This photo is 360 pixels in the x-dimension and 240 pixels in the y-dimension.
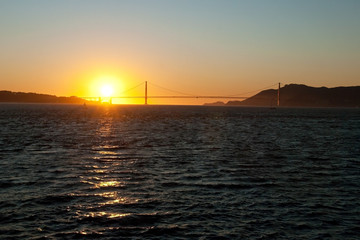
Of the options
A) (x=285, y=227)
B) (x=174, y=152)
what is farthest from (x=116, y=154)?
(x=285, y=227)

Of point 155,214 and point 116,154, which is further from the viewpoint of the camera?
point 116,154

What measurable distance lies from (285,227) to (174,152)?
1809 centimetres

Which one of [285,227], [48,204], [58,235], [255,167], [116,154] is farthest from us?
[116,154]

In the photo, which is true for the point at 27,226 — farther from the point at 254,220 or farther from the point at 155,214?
the point at 254,220

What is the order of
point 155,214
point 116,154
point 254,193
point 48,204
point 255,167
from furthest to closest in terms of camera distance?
point 116,154 → point 255,167 → point 254,193 → point 48,204 → point 155,214

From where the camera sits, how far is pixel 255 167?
901 inches

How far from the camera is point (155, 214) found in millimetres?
13141

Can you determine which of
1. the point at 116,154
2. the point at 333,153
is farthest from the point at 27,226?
the point at 333,153

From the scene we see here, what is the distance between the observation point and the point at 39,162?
23.8 m

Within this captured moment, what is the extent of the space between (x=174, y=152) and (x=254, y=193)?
13907 mm

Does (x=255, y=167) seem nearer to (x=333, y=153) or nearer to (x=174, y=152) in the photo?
(x=174, y=152)

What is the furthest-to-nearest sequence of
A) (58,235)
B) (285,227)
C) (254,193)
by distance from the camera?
(254,193) < (285,227) < (58,235)

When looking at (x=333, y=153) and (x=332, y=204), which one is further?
(x=333, y=153)

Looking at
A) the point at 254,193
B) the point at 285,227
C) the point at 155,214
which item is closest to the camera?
the point at 285,227
